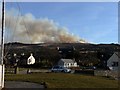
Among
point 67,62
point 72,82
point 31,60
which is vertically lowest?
point 72,82

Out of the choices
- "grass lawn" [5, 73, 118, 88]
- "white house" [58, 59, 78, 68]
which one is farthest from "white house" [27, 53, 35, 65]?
"grass lawn" [5, 73, 118, 88]

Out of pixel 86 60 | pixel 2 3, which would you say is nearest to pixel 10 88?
pixel 2 3

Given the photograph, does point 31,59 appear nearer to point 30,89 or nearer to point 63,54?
point 63,54

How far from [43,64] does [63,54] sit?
33.5 metres

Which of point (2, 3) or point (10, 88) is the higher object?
point (2, 3)

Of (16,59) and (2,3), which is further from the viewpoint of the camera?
(16,59)

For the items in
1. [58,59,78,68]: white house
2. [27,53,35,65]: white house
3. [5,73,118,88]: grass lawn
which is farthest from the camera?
[27,53,35,65]: white house

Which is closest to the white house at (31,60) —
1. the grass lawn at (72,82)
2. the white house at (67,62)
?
the white house at (67,62)

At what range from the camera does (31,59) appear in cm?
12406

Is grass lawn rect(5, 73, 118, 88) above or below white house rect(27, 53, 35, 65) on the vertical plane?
below

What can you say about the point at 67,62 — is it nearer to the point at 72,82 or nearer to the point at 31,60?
the point at 31,60

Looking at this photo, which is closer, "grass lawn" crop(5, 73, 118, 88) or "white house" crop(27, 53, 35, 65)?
"grass lawn" crop(5, 73, 118, 88)

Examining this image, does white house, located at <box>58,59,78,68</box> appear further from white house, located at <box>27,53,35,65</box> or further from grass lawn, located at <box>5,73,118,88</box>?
grass lawn, located at <box>5,73,118,88</box>

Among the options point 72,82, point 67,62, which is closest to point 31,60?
point 67,62
